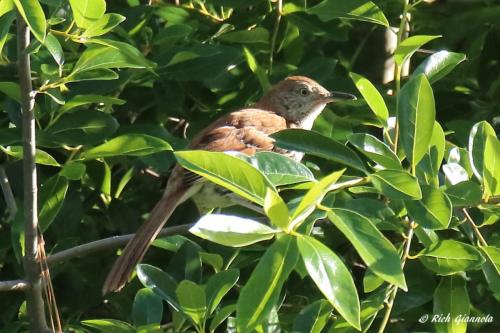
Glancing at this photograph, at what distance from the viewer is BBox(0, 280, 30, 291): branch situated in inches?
149

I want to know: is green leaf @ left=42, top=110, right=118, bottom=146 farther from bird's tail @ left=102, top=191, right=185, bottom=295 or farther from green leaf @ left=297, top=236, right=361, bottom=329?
green leaf @ left=297, top=236, right=361, bottom=329

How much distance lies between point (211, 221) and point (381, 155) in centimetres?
91

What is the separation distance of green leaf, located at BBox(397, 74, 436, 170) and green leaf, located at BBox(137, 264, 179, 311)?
1017 mm

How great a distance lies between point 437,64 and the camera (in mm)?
3816

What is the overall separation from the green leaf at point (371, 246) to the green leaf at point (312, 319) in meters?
0.83

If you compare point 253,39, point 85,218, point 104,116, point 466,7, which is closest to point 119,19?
point 104,116

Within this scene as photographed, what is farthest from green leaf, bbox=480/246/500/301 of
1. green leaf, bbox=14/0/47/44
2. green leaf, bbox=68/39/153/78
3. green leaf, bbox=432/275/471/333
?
green leaf, bbox=14/0/47/44

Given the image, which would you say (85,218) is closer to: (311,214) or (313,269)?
(311,214)

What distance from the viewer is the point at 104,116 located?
171 inches

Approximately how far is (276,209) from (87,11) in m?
1.22

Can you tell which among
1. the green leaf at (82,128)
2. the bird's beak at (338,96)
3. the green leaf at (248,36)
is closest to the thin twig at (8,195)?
the green leaf at (82,128)

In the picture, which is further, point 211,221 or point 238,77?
point 238,77

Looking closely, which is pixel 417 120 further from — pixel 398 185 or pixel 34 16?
pixel 34 16

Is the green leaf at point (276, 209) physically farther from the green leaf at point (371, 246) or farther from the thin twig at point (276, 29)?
the thin twig at point (276, 29)
